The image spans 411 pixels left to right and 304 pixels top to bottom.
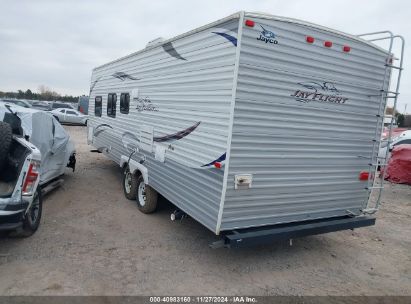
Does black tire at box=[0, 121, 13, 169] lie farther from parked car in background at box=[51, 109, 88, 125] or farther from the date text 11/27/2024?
parked car in background at box=[51, 109, 88, 125]

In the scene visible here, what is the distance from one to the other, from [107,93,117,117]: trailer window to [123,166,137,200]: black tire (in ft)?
5.56

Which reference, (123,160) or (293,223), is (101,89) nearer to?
(123,160)

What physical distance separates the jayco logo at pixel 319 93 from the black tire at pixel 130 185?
384cm

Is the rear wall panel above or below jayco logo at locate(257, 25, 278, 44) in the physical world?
below

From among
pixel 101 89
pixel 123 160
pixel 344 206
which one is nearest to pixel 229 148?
pixel 344 206

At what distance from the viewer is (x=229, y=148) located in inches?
160

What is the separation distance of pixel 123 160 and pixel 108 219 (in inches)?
67.6

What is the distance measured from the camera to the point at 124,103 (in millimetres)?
7703

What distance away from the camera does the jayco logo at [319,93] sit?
4.57 m

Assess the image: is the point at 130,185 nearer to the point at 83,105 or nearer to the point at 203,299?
the point at 203,299

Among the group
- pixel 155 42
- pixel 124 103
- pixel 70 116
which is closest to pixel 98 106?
pixel 124 103

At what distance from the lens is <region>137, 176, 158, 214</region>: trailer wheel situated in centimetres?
647

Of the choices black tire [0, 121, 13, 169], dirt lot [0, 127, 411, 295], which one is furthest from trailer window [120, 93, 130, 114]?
black tire [0, 121, 13, 169]

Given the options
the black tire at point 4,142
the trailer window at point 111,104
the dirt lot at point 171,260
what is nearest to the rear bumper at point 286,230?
the dirt lot at point 171,260
